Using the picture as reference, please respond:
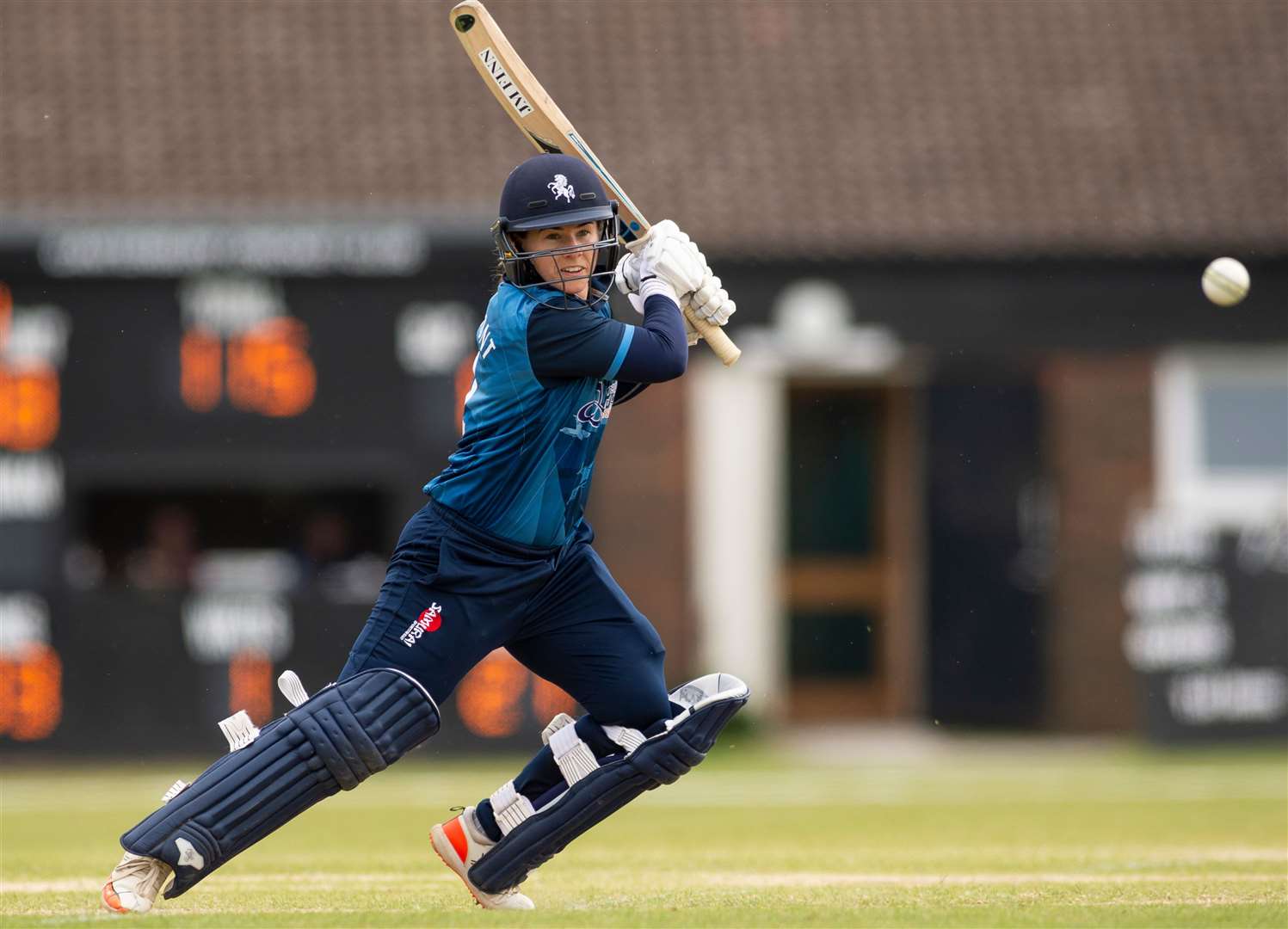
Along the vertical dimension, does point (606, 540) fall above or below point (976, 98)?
below

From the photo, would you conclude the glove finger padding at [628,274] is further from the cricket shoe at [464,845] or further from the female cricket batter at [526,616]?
the cricket shoe at [464,845]

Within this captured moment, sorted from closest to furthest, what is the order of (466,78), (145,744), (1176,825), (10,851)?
1. (10,851)
2. (1176,825)
3. (145,744)
4. (466,78)

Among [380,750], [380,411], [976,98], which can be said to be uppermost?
[976,98]

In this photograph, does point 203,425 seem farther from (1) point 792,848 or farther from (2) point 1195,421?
(2) point 1195,421

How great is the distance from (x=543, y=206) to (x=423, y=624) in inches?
40.5

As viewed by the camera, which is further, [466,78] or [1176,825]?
[466,78]

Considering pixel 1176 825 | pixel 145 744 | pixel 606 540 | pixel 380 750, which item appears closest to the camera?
pixel 380 750

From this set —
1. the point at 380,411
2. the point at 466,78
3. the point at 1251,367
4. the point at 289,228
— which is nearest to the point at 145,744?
the point at 380,411

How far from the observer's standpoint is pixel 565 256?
5.02 metres

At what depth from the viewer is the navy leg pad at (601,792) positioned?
5137mm

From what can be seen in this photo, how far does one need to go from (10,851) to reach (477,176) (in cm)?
761

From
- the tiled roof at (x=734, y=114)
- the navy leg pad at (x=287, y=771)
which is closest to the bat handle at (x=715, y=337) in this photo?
the navy leg pad at (x=287, y=771)

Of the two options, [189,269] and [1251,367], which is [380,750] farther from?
[1251,367]

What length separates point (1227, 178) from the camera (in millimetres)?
14992
